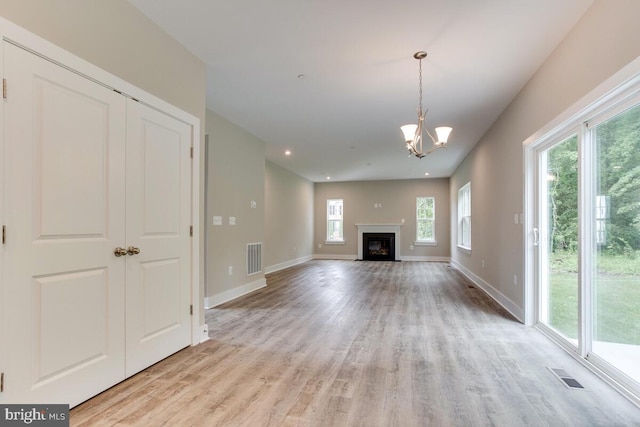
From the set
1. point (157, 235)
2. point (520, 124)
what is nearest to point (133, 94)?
point (157, 235)

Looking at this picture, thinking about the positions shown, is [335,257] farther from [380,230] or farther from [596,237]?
[596,237]

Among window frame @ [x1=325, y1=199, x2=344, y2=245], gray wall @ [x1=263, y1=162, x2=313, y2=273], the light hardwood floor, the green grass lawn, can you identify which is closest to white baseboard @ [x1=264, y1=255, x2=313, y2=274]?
gray wall @ [x1=263, y1=162, x2=313, y2=273]

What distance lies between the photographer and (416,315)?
4027mm

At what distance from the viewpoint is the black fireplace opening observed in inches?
412

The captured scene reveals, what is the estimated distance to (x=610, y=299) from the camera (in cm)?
231

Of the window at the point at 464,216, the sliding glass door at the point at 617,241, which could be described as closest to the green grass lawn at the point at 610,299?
the sliding glass door at the point at 617,241

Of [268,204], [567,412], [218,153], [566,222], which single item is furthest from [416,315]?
[268,204]

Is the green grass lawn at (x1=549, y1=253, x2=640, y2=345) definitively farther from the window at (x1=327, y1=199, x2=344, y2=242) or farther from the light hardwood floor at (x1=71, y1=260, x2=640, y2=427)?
the window at (x1=327, y1=199, x2=344, y2=242)

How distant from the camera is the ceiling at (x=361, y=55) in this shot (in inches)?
93.0

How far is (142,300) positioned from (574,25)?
3.75 meters

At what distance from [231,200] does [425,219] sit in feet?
23.3

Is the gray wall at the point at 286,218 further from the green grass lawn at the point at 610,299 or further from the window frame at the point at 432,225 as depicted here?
the green grass lawn at the point at 610,299

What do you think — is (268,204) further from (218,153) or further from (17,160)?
(17,160)

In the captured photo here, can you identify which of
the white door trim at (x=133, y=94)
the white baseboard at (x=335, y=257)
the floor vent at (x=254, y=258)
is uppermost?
the white door trim at (x=133, y=94)
